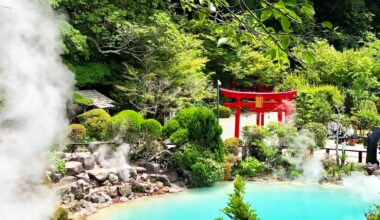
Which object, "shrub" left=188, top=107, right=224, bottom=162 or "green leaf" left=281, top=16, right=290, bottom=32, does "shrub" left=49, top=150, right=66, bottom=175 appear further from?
"green leaf" left=281, top=16, right=290, bottom=32

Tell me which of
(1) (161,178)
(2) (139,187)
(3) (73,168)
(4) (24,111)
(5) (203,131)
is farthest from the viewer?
(5) (203,131)

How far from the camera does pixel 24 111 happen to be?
7289 millimetres

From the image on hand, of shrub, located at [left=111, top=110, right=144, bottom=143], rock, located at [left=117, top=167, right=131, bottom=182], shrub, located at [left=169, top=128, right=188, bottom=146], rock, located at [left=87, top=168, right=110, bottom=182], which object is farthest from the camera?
shrub, located at [left=169, top=128, right=188, bottom=146]

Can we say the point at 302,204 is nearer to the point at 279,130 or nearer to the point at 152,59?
the point at 279,130

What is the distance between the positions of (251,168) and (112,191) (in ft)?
13.5

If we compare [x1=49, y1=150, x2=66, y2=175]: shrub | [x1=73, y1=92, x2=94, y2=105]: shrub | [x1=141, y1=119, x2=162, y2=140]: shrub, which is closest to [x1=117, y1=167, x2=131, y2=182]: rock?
[x1=141, y1=119, x2=162, y2=140]: shrub

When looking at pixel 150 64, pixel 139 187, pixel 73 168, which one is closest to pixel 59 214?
pixel 73 168

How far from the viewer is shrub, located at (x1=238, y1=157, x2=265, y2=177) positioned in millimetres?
12820

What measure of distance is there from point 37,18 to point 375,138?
978cm

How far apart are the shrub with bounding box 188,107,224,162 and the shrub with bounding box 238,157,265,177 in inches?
32.5

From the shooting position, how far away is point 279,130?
13.3 m

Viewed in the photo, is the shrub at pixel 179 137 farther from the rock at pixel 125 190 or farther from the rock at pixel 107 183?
the rock at pixel 107 183

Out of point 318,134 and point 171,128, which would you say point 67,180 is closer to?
point 171,128

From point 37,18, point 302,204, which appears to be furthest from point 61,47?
point 302,204
